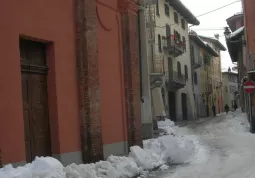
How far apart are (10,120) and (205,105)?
47.6 metres

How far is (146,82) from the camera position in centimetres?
1794

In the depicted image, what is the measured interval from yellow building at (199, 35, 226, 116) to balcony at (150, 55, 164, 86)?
2212 cm

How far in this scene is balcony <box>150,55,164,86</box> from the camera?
2608 centimetres

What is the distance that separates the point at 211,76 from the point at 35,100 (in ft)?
171

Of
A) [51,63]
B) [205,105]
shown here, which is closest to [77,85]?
[51,63]

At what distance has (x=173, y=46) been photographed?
34625 millimetres

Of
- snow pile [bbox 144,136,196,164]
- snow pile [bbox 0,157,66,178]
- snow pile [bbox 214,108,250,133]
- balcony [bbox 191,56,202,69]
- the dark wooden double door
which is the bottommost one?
snow pile [bbox 214,108,250,133]

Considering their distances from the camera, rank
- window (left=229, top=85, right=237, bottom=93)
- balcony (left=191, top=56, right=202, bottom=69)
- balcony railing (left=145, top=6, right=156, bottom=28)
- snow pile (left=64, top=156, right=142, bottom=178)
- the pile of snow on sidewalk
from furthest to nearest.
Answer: window (left=229, top=85, right=237, bottom=93), balcony (left=191, top=56, right=202, bottom=69), balcony railing (left=145, top=6, right=156, bottom=28), snow pile (left=64, top=156, right=142, bottom=178), the pile of snow on sidewalk

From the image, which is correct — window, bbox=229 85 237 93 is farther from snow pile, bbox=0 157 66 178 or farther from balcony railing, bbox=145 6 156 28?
snow pile, bbox=0 157 66 178

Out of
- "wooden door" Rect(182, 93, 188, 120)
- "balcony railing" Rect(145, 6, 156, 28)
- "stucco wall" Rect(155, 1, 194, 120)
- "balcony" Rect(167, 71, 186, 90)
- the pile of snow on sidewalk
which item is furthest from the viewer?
"wooden door" Rect(182, 93, 188, 120)

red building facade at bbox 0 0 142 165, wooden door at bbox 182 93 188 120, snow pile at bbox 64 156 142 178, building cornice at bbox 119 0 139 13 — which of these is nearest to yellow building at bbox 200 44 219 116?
wooden door at bbox 182 93 188 120

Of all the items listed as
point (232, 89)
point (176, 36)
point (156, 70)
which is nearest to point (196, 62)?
point (176, 36)

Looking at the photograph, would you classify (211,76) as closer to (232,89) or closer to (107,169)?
(232,89)

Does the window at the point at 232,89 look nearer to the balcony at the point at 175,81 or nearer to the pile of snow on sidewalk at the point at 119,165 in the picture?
the balcony at the point at 175,81
